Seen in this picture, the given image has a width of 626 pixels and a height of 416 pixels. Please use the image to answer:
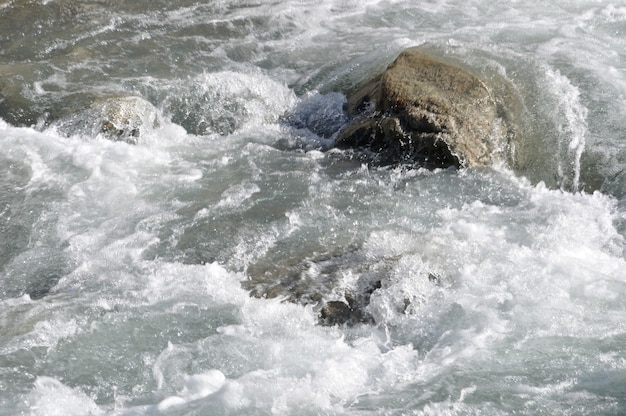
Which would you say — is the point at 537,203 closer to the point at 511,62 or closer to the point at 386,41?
the point at 511,62

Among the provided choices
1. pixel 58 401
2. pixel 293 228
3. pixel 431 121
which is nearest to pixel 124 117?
pixel 293 228

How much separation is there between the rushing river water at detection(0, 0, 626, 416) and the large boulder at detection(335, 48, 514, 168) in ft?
0.50

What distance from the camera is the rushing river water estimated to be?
419cm

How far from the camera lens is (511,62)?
24.0ft

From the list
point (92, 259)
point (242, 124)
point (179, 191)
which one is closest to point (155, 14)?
point (242, 124)

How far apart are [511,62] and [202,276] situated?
3.90 m

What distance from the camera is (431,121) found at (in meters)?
6.27

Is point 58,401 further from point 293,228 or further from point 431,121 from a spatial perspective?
point 431,121

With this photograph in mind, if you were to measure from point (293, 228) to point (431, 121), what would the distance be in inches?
61.4

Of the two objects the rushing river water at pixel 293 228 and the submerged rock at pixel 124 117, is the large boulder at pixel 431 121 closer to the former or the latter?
the rushing river water at pixel 293 228

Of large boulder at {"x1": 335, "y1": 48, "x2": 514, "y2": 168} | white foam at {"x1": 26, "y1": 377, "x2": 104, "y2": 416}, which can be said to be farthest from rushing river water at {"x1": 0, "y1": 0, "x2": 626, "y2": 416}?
large boulder at {"x1": 335, "y1": 48, "x2": 514, "y2": 168}

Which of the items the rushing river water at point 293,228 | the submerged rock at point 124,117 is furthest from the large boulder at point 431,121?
the submerged rock at point 124,117

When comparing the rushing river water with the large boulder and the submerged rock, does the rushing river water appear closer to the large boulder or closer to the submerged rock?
the submerged rock

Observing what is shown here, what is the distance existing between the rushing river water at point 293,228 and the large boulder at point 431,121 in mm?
153
